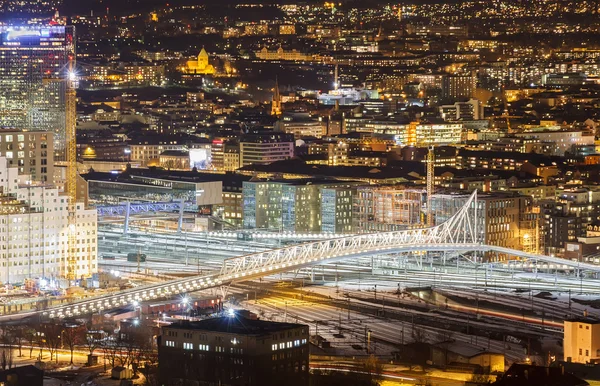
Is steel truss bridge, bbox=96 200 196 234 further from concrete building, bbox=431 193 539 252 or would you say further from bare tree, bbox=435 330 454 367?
bare tree, bbox=435 330 454 367

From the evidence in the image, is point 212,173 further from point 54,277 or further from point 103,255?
point 54,277

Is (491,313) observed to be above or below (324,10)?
below

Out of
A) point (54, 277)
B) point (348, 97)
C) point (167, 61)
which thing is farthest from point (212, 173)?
point (167, 61)

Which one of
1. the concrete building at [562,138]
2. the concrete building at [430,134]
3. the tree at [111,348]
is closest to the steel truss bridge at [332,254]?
the tree at [111,348]

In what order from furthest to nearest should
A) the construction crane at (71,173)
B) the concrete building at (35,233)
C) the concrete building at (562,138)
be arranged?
the concrete building at (562,138) → the construction crane at (71,173) → the concrete building at (35,233)

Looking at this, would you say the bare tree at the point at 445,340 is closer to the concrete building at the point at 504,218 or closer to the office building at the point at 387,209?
the concrete building at the point at 504,218

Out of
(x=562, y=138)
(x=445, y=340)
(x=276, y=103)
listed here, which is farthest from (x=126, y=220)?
(x=276, y=103)
